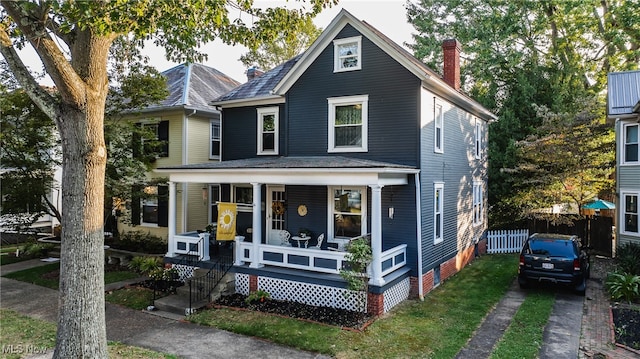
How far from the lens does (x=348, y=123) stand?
13.9 m

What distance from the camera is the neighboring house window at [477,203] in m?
→ 19.5

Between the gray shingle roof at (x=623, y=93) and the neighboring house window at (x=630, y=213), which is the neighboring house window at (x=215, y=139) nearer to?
the gray shingle roof at (x=623, y=93)

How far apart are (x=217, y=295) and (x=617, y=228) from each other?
54.6 ft

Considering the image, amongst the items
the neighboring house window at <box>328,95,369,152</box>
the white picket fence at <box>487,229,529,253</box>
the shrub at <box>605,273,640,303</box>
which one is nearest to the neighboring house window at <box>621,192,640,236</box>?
the white picket fence at <box>487,229,529,253</box>

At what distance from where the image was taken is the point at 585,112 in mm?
19391

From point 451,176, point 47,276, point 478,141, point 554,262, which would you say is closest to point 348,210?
point 451,176

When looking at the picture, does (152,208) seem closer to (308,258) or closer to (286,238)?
(286,238)

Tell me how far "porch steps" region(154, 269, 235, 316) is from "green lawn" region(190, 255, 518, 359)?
0.55 m

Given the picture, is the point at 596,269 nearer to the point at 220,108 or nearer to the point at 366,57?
the point at 366,57

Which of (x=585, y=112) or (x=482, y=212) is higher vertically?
(x=585, y=112)

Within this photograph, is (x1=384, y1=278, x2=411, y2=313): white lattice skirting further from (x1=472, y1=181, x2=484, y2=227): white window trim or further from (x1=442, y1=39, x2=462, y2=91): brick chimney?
(x1=442, y1=39, x2=462, y2=91): brick chimney

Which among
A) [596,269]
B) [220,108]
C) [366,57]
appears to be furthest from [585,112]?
[220,108]

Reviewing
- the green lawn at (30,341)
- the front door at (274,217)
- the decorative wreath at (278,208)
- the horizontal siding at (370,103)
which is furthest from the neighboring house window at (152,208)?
the green lawn at (30,341)

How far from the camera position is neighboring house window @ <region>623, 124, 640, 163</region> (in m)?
16.7
